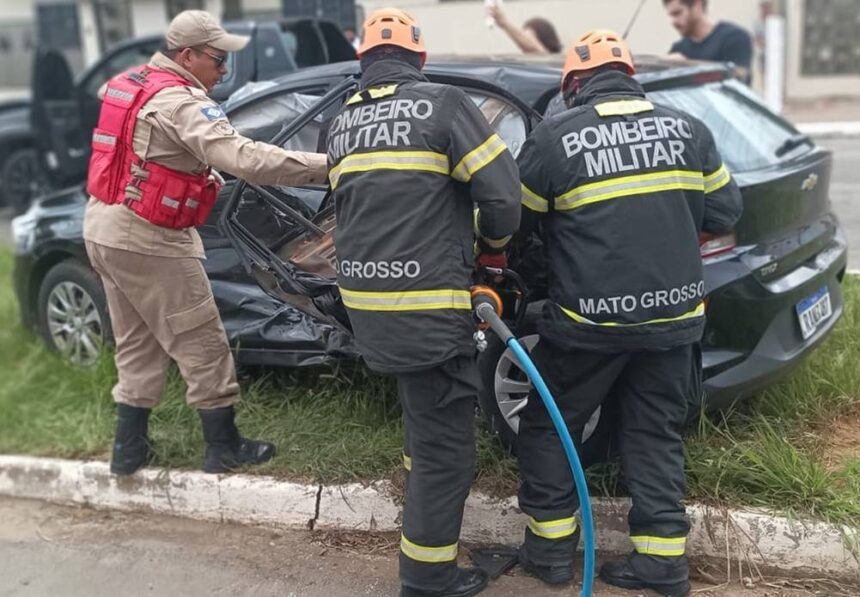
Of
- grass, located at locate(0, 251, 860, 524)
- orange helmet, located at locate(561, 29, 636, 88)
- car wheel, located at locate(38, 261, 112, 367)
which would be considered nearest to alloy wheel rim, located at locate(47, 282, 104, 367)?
car wheel, located at locate(38, 261, 112, 367)

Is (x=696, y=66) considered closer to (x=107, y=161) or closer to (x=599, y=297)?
(x=599, y=297)

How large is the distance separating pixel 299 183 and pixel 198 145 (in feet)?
1.22

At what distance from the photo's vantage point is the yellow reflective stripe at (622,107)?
277cm

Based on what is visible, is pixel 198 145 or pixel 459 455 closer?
pixel 459 455

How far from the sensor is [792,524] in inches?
118

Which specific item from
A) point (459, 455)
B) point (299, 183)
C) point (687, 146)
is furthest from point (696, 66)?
point (459, 455)

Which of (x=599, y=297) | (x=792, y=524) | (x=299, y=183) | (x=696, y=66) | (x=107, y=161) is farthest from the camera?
(x=696, y=66)

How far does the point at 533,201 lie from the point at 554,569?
1.21 m

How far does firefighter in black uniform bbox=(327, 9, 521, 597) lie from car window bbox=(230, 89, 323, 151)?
1.08 m

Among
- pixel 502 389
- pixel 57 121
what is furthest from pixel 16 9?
pixel 502 389

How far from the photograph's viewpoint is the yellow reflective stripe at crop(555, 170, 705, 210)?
2729mm

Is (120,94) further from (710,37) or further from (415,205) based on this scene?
(710,37)

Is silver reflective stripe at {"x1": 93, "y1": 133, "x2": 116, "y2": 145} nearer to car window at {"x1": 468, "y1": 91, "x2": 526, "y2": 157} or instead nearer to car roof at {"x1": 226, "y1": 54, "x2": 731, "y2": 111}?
car roof at {"x1": 226, "y1": 54, "x2": 731, "y2": 111}

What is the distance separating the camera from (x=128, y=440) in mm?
3775
